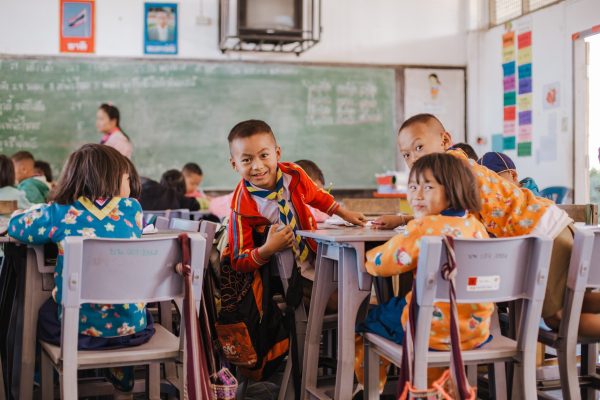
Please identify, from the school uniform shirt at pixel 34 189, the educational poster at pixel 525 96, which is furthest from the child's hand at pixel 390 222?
the educational poster at pixel 525 96

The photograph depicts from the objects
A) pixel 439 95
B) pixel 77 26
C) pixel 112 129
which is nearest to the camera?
pixel 112 129

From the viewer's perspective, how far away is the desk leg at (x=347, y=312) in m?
2.13

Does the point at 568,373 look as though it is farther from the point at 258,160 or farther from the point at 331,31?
the point at 331,31

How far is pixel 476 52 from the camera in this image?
7.13 metres

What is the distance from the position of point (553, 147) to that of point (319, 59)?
232 cm

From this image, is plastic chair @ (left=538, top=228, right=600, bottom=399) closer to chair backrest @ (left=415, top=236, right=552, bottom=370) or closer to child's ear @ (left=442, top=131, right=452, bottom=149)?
chair backrest @ (left=415, top=236, right=552, bottom=370)

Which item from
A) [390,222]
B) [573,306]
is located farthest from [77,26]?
[573,306]

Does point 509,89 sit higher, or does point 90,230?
point 509,89

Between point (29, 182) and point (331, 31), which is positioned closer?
point (29, 182)

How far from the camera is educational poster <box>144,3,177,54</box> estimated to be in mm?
6559

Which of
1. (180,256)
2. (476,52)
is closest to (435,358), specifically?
(180,256)

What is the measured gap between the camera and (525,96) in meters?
6.33

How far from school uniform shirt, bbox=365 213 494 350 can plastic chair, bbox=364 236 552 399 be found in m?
0.04

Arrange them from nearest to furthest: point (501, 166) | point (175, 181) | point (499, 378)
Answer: point (499, 378), point (501, 166), point (175, 181)
